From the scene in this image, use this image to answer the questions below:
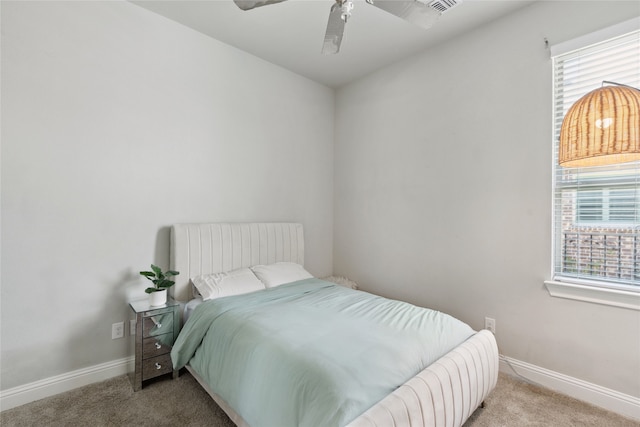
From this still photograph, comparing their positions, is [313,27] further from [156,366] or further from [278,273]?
[156,366]

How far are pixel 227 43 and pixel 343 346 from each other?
113 inches

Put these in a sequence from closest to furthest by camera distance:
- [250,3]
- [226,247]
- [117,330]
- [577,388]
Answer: [250,3] < [577,388] < [117,330] < [226,247]

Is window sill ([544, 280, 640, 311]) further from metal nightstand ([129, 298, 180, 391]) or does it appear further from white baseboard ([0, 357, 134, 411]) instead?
white baseboard ([0, 357, 134, 411])

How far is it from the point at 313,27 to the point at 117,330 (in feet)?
9.71

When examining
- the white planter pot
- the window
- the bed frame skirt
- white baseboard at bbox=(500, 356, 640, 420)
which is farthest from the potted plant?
the window

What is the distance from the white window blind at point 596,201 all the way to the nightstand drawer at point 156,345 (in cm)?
290

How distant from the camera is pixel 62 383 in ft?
6.54

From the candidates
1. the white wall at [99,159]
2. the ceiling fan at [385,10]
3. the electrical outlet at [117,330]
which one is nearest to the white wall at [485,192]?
the ceiling fan at [385,10]

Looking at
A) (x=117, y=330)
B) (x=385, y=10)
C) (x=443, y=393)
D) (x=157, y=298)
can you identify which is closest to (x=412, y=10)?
(x=385, y=10)

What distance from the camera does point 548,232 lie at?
2.11 metres

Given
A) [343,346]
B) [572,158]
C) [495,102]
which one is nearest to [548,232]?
[572,158]

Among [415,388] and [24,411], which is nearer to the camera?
[415,388]

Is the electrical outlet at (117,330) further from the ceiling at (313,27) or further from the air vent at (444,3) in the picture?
the air vent at (444,3)

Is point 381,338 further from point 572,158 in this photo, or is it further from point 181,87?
point 181,87
